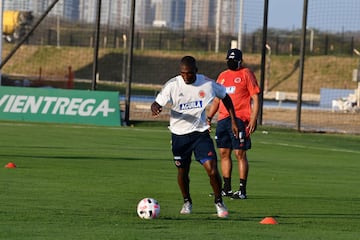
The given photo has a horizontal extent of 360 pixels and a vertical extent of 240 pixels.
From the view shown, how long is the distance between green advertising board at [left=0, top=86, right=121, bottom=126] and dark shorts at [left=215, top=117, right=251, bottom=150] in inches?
660

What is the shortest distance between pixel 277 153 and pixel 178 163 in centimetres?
1285

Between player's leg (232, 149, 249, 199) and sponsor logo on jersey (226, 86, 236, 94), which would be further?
sponsor logo on jersey (226, 86, 236, 94)

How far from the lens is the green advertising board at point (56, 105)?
33531mm

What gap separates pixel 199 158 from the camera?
14.0 meters

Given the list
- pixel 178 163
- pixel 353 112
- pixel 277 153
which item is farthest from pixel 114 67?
pixel 178 163

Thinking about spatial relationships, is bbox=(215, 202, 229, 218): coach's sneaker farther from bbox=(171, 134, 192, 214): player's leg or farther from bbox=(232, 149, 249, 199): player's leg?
bbox=(232, 149, 249, 199): player's leg

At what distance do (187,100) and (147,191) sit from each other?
10.0ft

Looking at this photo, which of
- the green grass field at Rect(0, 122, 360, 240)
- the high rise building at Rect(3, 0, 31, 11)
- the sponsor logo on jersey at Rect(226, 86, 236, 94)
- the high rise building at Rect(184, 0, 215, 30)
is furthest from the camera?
the high rise building at Rect(184, 0, 215, 30)

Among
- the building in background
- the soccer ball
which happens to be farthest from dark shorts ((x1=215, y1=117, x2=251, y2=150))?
the building in background

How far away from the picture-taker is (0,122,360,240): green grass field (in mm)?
12422

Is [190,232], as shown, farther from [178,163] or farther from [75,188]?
[75,188]

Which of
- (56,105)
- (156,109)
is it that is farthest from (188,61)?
(56,105)

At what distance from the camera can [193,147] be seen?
14094mm

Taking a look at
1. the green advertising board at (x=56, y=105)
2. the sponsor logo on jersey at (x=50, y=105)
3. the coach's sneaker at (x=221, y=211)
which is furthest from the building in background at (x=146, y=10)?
the coach's sneaker at (x=221, y=211)
